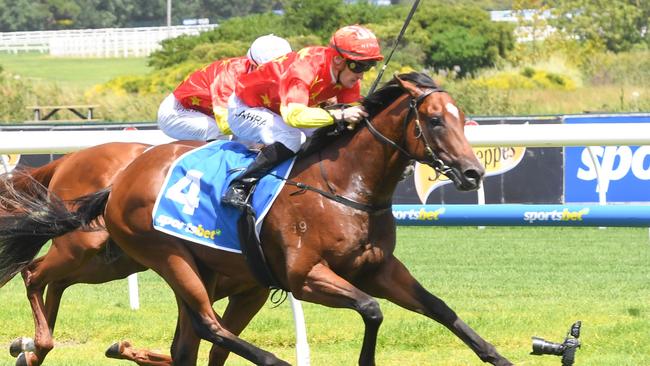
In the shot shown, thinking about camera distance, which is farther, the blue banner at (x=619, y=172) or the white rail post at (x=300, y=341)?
the blue banner at (x=619, y=172)

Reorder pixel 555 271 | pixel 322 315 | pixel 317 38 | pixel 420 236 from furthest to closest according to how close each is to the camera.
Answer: pixel 317 38 → pixel 420 236 → pixel 555 271 → pixel 322 315

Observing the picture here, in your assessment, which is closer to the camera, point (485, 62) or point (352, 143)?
point (352, 143)

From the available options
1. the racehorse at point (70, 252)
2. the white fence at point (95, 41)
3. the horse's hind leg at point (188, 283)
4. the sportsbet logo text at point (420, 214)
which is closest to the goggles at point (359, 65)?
the horse's hind leg at point (188, 283)

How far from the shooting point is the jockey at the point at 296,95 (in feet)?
16.5

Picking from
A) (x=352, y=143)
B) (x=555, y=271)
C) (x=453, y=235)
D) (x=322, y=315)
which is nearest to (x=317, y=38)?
(x=453, y=235)

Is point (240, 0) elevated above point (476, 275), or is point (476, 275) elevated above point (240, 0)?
point (476, 275)

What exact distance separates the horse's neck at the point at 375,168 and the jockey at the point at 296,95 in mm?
119

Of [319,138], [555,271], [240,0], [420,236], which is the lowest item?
[240,0]

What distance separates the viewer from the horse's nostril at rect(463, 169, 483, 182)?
4637 millimetres

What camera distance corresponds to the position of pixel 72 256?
6.28m

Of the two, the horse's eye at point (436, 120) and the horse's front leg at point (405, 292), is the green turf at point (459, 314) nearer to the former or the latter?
the horse's front leg at point (405, 292)

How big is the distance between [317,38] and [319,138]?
29178 millimetres

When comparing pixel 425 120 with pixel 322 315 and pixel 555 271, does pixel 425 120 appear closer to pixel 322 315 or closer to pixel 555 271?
pixel 322 315

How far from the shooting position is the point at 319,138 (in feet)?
17.0
